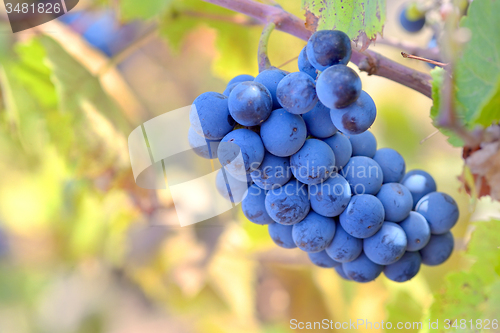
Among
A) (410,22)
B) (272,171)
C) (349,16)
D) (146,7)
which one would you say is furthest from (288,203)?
(410,22)

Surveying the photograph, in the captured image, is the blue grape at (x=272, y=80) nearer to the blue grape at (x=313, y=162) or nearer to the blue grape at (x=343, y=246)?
the blue grape at (x=313, y=162)

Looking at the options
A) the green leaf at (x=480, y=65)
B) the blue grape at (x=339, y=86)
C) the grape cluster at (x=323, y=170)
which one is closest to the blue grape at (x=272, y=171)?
the grape cluster at (x=323, y=170)

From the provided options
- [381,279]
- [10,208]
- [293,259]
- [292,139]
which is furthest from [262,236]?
[10,208]

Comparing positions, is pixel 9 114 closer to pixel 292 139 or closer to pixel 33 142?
pixel 33 142

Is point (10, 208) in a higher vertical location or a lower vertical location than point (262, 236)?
lower

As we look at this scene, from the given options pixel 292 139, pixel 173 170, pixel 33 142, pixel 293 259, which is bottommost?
pixel 293 259
